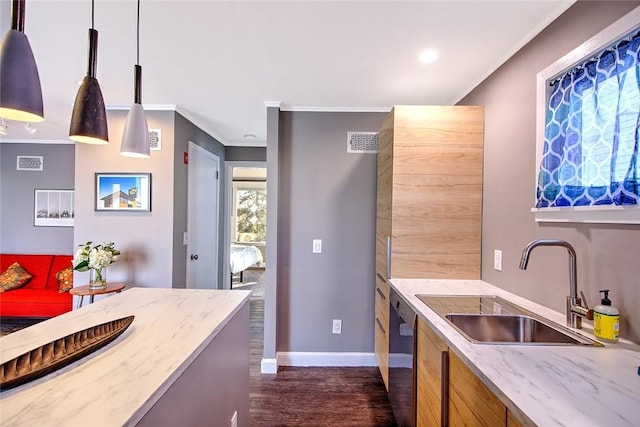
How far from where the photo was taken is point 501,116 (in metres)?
1.83

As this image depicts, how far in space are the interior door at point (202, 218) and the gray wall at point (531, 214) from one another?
2.91 m

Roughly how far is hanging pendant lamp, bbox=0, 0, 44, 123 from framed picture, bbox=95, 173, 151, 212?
2120 millimetres

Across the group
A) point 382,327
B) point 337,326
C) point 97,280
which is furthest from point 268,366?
point 97,280

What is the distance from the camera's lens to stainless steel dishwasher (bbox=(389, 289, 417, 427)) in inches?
60.1

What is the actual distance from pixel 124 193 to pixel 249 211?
15.7ft

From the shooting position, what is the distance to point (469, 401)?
3.21ft

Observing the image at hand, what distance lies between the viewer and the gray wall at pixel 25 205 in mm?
4102

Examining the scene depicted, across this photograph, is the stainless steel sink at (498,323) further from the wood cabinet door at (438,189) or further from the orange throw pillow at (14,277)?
the orange throw pillow at (14,277)

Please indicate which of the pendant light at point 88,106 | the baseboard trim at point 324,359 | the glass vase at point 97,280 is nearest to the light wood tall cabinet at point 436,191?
the baseboard trim at point 324,359

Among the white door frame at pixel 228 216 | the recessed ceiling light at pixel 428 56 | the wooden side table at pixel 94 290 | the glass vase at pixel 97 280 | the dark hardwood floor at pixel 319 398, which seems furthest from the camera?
the white door frame at pixel 228 216

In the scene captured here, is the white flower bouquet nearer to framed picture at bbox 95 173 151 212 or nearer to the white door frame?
framed picture at bbox 95 173 151 212

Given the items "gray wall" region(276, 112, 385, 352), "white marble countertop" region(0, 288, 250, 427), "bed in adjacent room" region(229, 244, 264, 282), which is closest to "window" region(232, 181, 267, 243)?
"bed in adjacent room" region(229, 244, 264, 282)

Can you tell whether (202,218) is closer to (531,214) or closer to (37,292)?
(37,292)

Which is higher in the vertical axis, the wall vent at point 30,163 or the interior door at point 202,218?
the wall vent at point 30,163
